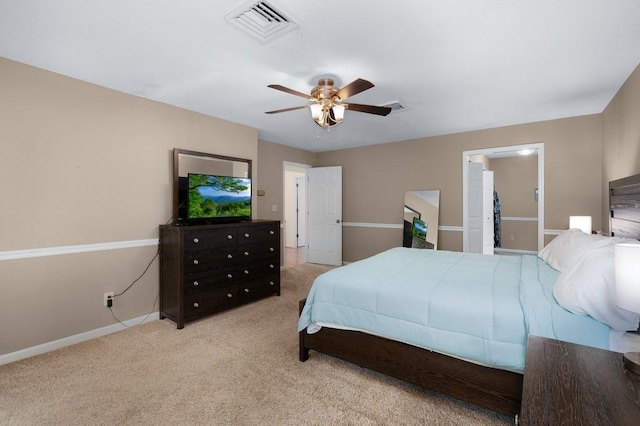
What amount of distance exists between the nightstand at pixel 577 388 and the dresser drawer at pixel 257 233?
121 inches

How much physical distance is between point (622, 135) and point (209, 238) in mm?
4406

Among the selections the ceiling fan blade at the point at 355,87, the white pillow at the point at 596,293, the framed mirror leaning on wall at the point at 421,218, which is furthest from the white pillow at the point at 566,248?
the framed mirror leaning on wall at the point at 421,218

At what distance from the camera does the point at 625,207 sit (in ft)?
8.29

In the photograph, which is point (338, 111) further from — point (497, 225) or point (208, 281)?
point (497, 225)

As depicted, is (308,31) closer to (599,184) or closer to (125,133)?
(125,133)

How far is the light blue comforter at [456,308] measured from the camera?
62.7 inches

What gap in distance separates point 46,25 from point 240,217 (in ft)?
8.20

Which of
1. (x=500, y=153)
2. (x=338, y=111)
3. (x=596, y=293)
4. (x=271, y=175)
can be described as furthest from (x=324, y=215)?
(x=596, y=293)

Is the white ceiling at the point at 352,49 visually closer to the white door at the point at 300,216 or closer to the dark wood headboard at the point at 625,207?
the dark wood headboard at the point at 625,207

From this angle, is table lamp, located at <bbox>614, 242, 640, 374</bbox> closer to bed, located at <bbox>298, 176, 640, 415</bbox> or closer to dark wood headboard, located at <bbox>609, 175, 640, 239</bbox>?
bed, located at <bbox>298, 176, 640, 415</bbox>

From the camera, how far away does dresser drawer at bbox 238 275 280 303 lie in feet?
12.0

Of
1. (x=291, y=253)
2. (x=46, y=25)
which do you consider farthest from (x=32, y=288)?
(x=291, y=253)

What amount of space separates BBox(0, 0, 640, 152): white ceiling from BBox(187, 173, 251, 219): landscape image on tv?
0.90m

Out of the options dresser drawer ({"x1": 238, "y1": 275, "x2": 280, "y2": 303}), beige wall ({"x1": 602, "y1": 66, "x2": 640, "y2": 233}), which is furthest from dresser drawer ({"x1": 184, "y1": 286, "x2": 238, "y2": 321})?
beige wall ({"x1": 602, "y1": 66, "x2": 640, "y2": 233})
